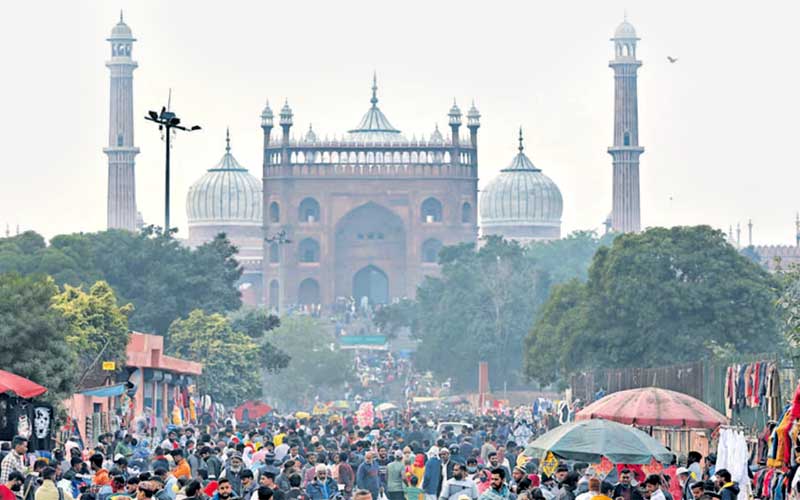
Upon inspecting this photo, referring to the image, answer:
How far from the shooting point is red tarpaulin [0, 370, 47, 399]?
78.3 feet

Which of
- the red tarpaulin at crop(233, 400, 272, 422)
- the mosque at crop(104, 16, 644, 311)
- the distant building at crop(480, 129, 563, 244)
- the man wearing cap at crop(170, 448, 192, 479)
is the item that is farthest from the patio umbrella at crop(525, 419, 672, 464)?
the distant building at crop(480, 129, 563, 244)

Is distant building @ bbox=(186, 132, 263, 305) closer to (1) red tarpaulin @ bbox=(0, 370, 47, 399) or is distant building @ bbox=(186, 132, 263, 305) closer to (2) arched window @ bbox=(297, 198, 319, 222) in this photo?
(2) arched window @ bbox=(297, 198, 319, 222)

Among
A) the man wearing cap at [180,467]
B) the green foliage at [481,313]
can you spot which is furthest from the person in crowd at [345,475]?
the green foliage at [481,313]

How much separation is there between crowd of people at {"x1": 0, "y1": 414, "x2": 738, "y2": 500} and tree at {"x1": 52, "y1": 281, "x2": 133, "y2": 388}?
4.74 metres

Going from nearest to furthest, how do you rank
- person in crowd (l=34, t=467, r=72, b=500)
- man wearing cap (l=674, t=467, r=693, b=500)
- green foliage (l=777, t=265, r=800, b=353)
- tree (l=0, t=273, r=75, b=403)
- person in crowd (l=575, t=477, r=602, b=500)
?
1. person in crowd (l=34, t=467, r=72, b=500)
2. person in crowd (l=575, t=477, r=602, b=500)
3. man wearing cap (l=674, t=467, r=693, b=500)
4. tree (l=0, t=273, r=75, b=403)
5. green foliage (l=777, t=265, r=800, b=353)

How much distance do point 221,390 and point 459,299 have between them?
32871 mm

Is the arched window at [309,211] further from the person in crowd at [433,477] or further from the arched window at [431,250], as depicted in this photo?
the person in crowd at [433,477]

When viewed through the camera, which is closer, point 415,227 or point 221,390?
point 221,390

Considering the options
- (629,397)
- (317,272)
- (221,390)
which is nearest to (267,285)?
(317,272)

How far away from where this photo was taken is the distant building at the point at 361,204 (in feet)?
370

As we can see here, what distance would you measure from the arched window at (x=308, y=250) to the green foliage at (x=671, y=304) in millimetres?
59646

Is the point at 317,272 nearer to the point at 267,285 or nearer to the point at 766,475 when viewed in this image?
the point at 267,285

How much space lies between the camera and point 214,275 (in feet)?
202

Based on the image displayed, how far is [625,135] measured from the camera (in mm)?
113188
